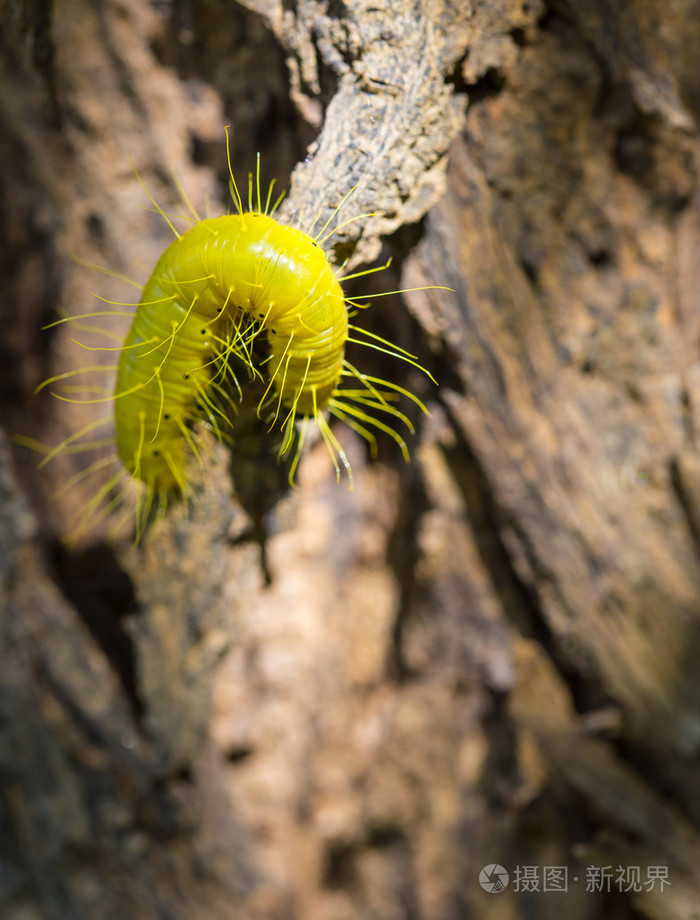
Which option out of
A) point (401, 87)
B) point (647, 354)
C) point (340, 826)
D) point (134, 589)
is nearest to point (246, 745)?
point (340, 826)

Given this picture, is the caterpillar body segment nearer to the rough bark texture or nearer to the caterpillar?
the caterpillar

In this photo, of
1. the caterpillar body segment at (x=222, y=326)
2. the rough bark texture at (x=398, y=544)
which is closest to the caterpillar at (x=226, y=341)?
the caterpillar body segment at (x=222, y=326)

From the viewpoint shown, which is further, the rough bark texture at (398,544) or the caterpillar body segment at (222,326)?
the rough bark texture at (398,544)

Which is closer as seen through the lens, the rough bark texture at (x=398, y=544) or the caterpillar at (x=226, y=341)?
the caterpillar at (x=226, y=341)

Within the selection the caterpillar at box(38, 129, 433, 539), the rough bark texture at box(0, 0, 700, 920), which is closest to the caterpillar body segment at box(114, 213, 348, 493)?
the caterpillar at box(38, 129, 433, 539)

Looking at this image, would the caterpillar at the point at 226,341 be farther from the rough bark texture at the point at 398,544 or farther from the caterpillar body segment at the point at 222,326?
the rough bark texture at the point at 398,544

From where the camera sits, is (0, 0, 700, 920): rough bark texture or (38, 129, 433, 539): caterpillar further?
(0, 0, 700, 920): rough bark texture
